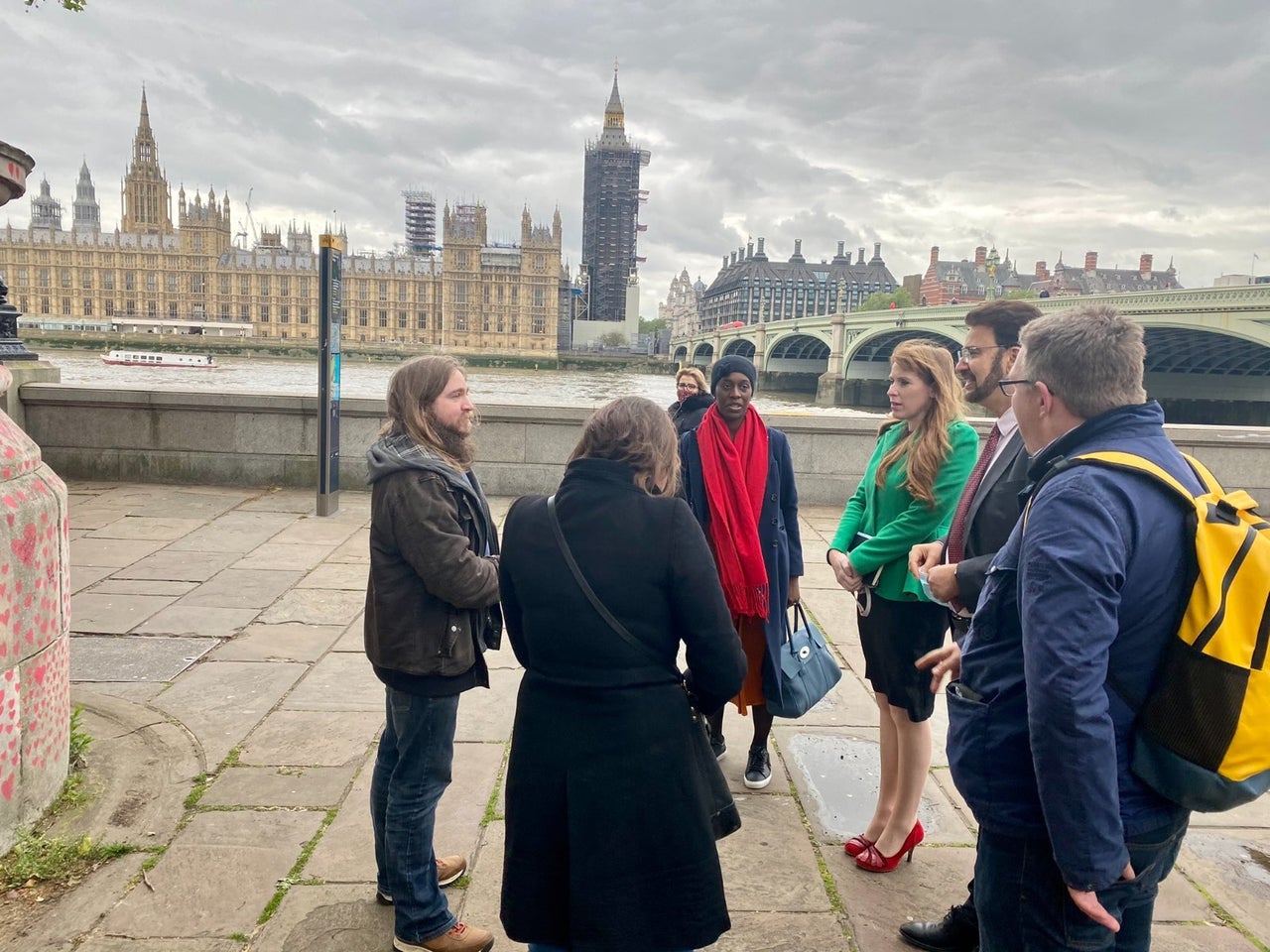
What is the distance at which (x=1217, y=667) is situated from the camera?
141 cm

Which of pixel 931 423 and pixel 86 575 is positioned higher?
pixel 931 423

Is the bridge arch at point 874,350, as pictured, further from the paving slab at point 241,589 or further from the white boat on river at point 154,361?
the paving slab at point 241,589

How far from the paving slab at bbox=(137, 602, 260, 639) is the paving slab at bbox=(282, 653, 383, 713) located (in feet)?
2.45

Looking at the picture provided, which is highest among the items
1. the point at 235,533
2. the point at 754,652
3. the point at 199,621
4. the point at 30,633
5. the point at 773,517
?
the point at 773,517

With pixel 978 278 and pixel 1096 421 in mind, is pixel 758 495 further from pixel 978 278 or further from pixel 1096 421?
pixel 978 278

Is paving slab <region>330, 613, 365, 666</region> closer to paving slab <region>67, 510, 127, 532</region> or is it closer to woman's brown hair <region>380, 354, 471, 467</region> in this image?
woman's brown hair <region>380, 354, 471, 467</region>

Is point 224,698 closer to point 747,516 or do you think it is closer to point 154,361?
point 747,516

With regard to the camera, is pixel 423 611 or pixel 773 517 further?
pixel 773 517

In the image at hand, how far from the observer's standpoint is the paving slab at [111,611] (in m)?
4.71

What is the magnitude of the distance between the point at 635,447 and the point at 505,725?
7.59 ft

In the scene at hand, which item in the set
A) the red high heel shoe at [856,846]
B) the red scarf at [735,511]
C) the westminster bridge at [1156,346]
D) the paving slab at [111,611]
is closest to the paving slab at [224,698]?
the paving slab at [111,611]

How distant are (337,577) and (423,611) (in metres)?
3.93

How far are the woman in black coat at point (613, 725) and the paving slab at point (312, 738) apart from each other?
72.4 inches

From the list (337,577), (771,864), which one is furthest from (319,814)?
(337,577)
